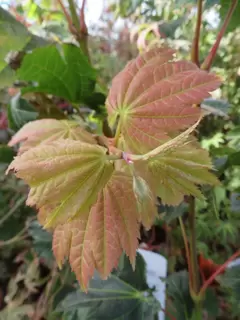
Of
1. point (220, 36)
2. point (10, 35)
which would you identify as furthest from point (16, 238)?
point (220, 36)

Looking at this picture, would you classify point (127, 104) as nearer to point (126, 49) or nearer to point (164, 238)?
point (164, 238)

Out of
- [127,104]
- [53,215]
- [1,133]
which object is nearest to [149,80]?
[127,104]

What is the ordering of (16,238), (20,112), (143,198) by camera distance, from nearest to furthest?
1. (143,198)
2. (20,112)
3. (16,238)

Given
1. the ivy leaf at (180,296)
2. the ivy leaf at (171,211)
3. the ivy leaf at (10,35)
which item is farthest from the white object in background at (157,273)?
the ivy leaf at (10,35)

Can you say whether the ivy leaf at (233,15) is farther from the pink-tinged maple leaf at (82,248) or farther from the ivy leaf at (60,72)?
the pink-tinged maple leaf at (82,248)

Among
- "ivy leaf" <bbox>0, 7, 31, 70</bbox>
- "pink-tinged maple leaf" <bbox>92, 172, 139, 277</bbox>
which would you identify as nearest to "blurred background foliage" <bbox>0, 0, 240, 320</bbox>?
"ivy leaf" <bbox>0, 7, 31, 70</bbox>

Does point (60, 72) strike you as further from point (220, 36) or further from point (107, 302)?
point (107, 302)

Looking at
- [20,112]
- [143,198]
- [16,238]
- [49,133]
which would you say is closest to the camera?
[143,198]
